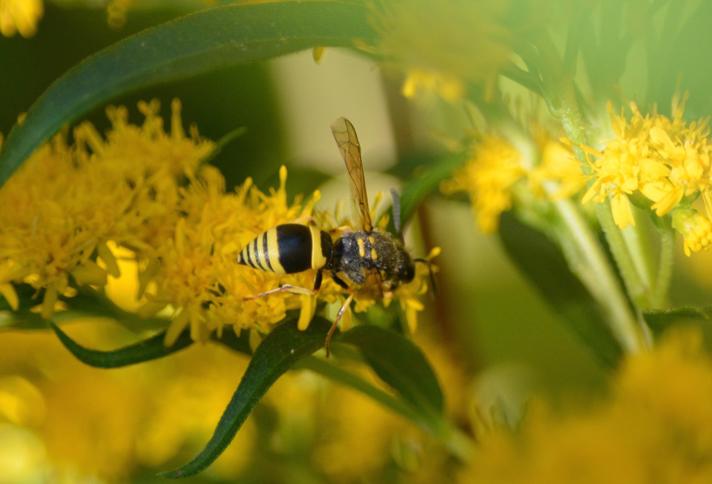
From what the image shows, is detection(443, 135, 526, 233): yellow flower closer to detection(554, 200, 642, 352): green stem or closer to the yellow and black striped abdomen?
detection(554, 200, 642, 352): green stem

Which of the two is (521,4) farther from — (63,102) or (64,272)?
(64,272)

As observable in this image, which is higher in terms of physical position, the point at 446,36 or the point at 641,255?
the point at 446,36

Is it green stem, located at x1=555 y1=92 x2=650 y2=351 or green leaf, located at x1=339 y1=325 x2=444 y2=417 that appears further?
green leaf, located at x1=339 y1=325 x2=444 y2=417

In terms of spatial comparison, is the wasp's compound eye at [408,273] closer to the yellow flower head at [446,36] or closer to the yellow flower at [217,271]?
the yellow flower at [217,271]

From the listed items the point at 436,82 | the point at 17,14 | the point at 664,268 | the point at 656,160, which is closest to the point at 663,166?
the point at 656,160

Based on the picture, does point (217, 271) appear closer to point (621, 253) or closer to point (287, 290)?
point (287, 290)

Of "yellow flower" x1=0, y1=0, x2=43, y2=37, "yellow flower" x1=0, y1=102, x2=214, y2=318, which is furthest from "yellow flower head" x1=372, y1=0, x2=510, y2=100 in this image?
"yellow flower" x1=0, y1=0, x2=43, y2=37

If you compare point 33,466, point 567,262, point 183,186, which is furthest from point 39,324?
point 567,262
